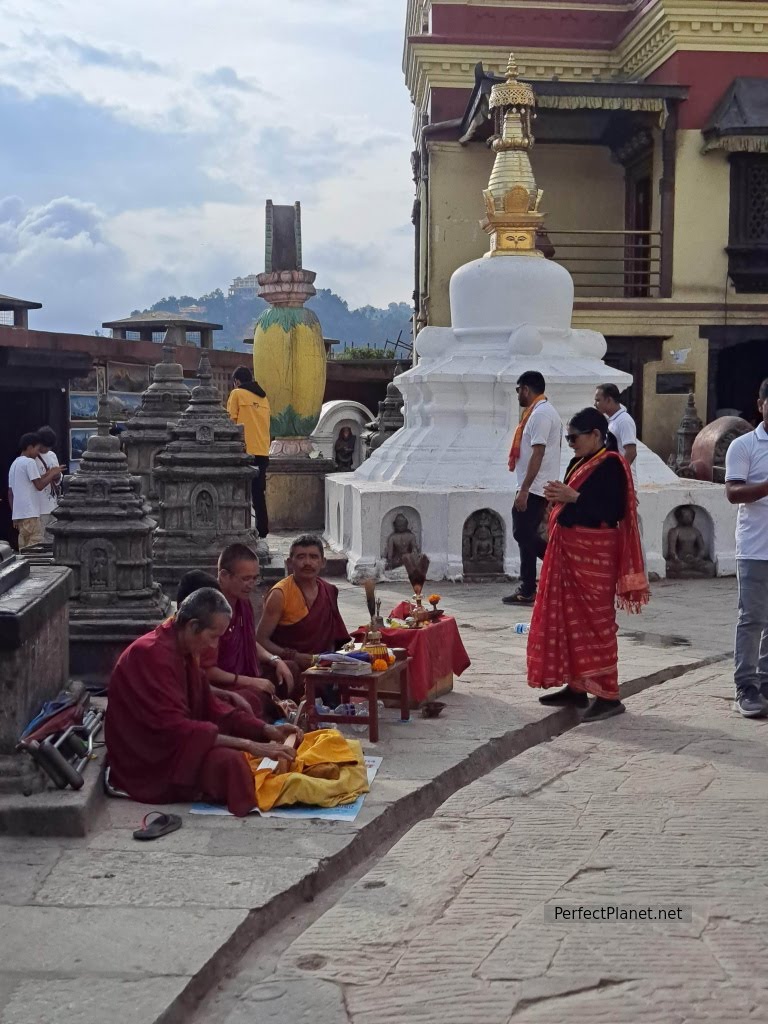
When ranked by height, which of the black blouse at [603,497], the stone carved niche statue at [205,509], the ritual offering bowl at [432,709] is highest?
the black blouse at [603,497]

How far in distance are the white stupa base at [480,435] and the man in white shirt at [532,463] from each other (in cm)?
127

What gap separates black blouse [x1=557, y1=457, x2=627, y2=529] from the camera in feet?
21.4

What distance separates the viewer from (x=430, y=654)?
265 inches

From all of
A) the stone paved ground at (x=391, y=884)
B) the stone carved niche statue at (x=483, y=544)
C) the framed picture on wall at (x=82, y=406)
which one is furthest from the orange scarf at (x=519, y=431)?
the framed picture on wall at (x=82, y=406)

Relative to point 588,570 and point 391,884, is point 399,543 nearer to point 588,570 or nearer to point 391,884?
point 588,570

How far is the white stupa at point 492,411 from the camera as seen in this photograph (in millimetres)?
10875

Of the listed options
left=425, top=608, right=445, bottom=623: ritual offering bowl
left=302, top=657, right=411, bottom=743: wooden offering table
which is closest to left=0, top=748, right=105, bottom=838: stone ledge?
left=302, top=657, right=411, bottom=743: wooden offering table

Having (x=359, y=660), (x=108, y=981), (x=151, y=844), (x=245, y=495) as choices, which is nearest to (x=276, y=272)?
(x=245, y=495)

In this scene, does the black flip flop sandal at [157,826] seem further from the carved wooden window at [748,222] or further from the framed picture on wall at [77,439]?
the carved wooden window at [748,222]

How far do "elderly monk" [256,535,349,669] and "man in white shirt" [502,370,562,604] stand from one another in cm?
288

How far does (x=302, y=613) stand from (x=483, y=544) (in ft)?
15.1

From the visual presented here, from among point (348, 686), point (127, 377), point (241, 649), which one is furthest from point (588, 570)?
point (127, 377)

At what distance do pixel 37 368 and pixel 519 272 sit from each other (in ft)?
16.3

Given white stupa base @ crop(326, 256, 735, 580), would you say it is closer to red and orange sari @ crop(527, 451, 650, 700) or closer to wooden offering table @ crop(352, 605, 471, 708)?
wooden offering table @ crop(352, 605, 471, 708)
